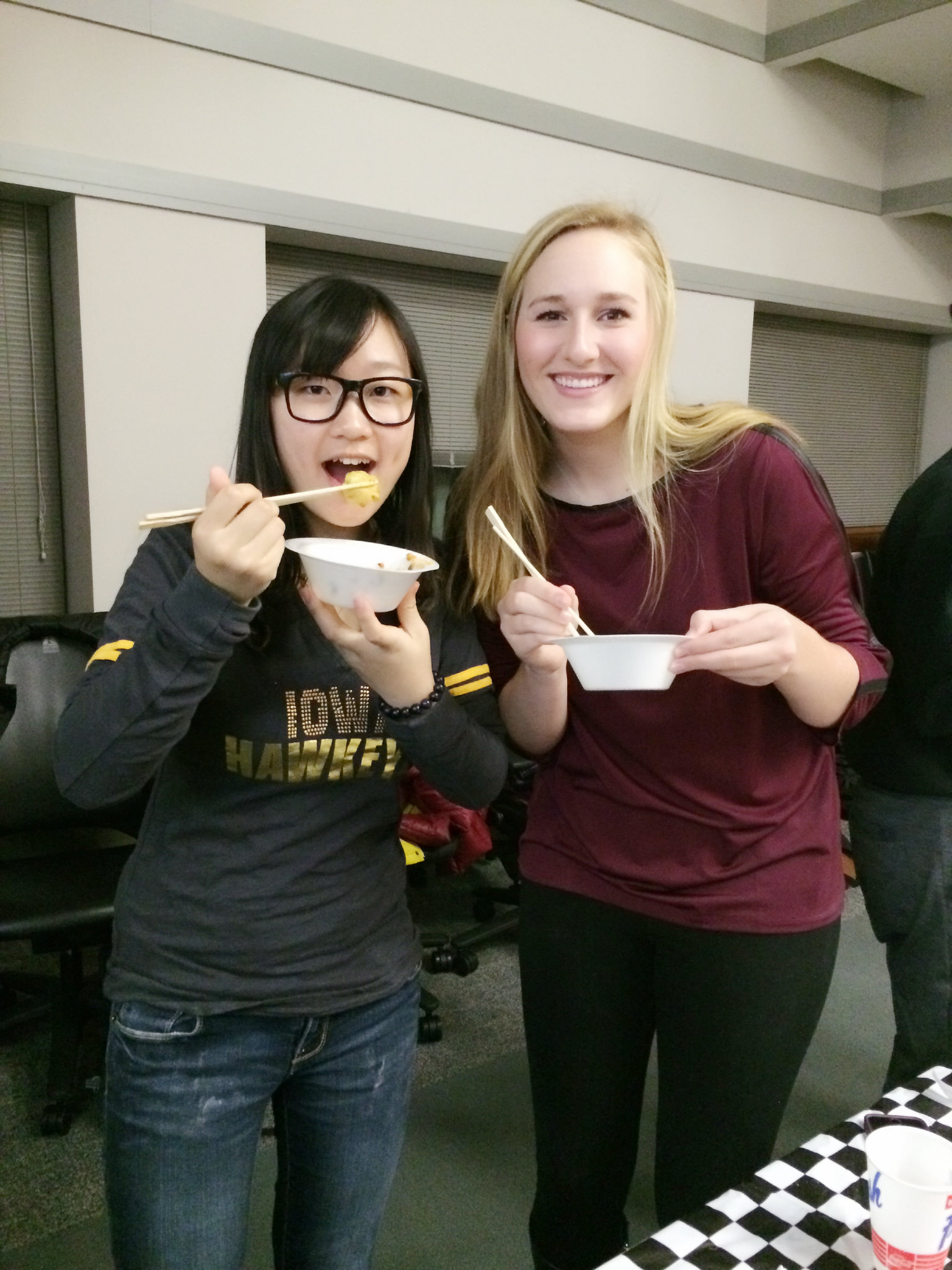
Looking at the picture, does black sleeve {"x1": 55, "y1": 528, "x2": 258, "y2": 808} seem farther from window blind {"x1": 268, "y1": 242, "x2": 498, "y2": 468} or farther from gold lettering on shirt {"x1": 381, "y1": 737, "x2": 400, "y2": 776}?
window blind {"x1": 268, "y1": 242, "x2": 498, "y2": 468}

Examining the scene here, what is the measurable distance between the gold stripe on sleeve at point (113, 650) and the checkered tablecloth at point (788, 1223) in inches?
25.5

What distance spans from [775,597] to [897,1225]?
624 millimetres

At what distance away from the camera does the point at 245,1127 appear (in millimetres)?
927

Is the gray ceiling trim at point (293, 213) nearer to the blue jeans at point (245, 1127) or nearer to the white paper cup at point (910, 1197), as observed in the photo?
the blue jeans at point (245, 1127)

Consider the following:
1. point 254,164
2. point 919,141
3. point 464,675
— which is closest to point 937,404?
point 919,141

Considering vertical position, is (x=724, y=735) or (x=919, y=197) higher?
(x=919, y=197)

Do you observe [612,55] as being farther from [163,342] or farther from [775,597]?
[775,597]

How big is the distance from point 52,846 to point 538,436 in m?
1.76

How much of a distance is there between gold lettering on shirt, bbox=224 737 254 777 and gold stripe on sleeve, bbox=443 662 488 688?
237 millimetres

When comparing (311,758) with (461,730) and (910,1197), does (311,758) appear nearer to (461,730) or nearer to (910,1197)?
Result: (461,730)

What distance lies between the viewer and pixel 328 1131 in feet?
3.19

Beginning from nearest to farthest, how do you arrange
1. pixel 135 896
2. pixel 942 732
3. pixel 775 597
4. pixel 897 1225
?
1. pixel 897 1225
2. pixel 135 896
3. pixel 775 597
4. pixel 942 732

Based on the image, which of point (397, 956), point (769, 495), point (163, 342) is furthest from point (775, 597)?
point (163, 342)

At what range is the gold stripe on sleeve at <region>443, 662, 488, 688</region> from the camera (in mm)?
1055
